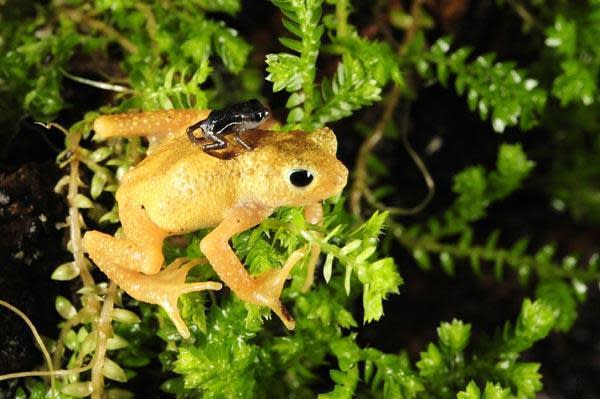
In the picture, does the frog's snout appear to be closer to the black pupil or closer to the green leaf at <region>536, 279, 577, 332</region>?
the black pupil

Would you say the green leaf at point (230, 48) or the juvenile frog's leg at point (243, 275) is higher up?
the green leaf at point (230, 48)

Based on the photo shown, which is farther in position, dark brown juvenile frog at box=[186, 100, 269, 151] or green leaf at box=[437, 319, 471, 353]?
green leaf at box=[437, 319, 471, 353]

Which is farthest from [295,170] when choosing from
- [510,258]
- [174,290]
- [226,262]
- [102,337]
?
[510,258]

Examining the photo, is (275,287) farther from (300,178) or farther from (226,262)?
(300,178)

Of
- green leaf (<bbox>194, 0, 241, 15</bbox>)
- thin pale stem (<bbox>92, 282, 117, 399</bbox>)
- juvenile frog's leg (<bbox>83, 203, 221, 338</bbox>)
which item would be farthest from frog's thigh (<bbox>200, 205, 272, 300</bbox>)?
green leaf (<bbox>194, 0, 241, 15</bbox>)

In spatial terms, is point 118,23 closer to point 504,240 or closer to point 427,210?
point 427,210

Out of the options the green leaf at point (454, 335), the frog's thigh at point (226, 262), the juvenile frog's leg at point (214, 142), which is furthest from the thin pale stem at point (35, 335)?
the green leaf at point (454, 335)

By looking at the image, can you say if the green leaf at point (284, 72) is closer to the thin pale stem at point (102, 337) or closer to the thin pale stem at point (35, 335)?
the thin pale stem at point (102, 337)

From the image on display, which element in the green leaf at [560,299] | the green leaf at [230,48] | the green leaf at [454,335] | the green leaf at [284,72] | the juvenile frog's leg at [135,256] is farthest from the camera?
the green leaf at [560,299]
